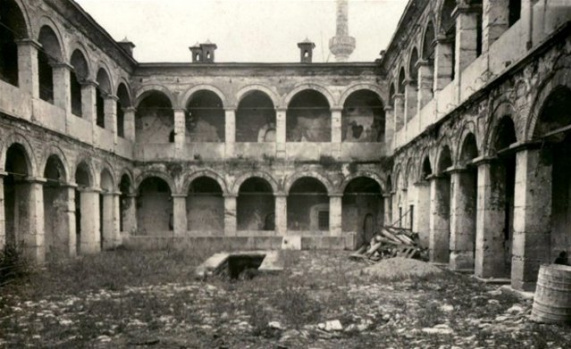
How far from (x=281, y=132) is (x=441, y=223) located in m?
9.45

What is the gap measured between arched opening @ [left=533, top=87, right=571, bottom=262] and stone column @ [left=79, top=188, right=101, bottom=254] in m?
13.7

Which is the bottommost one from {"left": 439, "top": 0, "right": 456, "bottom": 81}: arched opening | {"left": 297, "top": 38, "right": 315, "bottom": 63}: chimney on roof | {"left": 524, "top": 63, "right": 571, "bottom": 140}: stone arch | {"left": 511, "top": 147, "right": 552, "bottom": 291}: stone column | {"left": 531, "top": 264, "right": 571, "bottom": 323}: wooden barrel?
{"left": 531, "top": 264, "right": 571, "bottom": 323}: wooden barrel

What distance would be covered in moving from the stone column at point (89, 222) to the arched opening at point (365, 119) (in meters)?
12.0

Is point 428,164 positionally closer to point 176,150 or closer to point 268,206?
point 268,206

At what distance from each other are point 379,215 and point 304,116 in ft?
20.3

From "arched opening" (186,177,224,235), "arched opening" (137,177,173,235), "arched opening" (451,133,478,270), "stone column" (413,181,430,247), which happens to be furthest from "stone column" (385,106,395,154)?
"arched opening" (137,177,173,235)

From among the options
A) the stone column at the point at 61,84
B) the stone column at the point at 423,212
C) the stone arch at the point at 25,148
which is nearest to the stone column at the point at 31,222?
the stone arch at the point at 25,148

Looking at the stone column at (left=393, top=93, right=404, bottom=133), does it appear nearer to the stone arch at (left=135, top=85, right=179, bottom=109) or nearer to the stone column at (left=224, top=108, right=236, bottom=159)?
the stone column at (left=224, top=108, right=236, bottom=159)

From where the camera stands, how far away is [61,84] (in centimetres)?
1309

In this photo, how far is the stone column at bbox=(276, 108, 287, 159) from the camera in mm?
19172

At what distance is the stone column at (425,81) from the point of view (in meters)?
13.2

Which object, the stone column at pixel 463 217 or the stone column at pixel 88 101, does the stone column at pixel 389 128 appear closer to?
the stone column at pixel 463 217

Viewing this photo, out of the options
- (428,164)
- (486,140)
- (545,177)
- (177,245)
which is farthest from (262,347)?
(177,245)

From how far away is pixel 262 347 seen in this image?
5180mm
